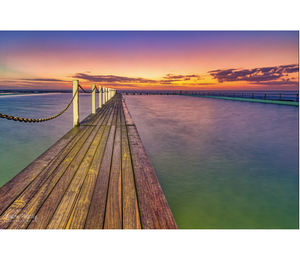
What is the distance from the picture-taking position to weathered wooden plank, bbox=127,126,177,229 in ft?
5.16

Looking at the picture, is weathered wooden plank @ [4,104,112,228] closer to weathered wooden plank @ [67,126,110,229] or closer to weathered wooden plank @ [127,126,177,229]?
weathered wooden plank @ [67,126,110,229]

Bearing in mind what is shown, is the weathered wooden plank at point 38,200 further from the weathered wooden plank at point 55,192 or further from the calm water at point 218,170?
the calm water at point 218,170

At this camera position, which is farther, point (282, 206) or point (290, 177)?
point (290, 177)

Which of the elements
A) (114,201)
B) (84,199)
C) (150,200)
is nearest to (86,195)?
(84,199)

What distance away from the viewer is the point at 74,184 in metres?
2.18

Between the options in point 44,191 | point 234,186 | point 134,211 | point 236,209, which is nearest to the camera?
point 134,211

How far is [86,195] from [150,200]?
0.58m

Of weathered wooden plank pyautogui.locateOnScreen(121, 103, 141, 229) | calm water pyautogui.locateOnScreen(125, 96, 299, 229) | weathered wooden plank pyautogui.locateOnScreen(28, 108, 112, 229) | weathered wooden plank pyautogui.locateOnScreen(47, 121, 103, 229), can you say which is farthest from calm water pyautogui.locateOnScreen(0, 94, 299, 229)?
weathered wooden plank pyautogui.locateOnScreen(28, 108, 112, 229)

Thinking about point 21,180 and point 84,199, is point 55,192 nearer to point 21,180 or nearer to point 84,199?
point 84,199

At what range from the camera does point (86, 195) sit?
1.95 meters
